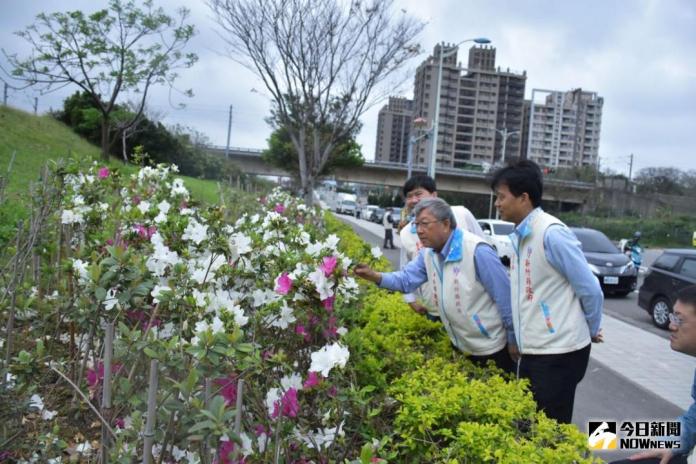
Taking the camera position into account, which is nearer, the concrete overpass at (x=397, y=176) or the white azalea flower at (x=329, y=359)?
the white azalea flower at (x=329, y=359)

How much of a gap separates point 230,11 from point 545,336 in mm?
10877

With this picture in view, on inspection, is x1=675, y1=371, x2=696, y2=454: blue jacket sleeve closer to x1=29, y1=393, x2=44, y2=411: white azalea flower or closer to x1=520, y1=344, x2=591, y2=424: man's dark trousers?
x1=520, y1=344, x2=591, y2=424: man's dark trousers

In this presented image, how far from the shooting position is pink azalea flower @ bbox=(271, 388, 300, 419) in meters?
1.78

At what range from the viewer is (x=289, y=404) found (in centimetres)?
178

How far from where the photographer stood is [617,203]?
4825cm

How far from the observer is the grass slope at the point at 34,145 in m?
12.7

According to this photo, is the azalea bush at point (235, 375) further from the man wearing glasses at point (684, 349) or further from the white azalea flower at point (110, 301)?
the man wearing glasses at point (684, 349)

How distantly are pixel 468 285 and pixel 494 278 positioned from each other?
12cm

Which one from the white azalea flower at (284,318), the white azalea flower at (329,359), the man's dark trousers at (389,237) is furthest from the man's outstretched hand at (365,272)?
the man's dark trousers at (389,237)

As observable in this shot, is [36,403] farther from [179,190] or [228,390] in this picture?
[179,190]

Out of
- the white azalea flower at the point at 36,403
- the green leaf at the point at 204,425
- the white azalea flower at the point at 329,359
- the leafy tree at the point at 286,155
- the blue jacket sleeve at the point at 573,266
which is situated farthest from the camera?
the leafy tree at the point at 286,155

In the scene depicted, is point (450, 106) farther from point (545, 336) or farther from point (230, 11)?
point (545, 336)

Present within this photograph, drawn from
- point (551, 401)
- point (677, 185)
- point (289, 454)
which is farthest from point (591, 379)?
point (677, 185)

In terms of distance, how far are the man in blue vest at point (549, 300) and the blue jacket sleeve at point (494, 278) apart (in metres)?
0.08
